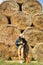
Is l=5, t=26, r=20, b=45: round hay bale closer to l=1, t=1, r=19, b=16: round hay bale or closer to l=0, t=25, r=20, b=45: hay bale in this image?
l=0, t=25, r=20, b=45: hay bale

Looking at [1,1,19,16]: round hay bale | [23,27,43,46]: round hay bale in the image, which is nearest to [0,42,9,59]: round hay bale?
[23,27,43,46]: round hay bale

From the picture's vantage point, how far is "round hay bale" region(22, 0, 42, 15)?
345 inches

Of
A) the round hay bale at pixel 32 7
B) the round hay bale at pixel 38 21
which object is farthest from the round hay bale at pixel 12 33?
the round hay bale at pixel 32 7

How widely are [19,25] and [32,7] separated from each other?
808 mm

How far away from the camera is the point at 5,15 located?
868 centimetres

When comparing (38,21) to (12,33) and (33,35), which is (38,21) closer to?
(33,35)

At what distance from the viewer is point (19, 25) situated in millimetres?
8547

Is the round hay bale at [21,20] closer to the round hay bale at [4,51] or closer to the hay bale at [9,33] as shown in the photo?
the hay bale at [9,33]

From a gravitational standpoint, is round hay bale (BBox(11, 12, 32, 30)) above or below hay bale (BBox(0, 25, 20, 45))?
above

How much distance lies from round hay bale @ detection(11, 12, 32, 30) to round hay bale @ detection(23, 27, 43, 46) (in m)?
0.20

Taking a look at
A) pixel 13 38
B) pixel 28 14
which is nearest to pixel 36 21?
pixel 28 14

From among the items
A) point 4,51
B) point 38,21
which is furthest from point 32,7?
point 4,51

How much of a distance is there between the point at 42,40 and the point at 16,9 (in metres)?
1.27

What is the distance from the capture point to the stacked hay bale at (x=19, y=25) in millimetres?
8211
